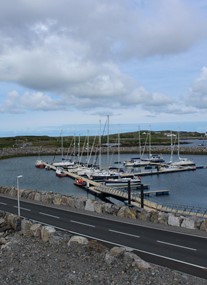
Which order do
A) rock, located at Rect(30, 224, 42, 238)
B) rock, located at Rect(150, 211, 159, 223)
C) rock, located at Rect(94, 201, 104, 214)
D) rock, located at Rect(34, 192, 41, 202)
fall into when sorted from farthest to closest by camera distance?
rock, located at Rect(34, 192, 41, 202) → rock, located at Rect(94, 201, 104, 214) → rock, located at Rect(150, 211, 159, 223) → rock, located at Rect(30, 224, 42, 238)

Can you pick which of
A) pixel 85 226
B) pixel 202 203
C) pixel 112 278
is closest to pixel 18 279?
pixel 112 278

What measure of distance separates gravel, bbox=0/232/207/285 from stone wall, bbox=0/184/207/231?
7.23 metres

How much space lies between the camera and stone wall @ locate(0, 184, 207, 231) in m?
23.7

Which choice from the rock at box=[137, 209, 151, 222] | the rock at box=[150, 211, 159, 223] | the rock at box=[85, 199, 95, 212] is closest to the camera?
the rock at box=[150, 211, 159, 223]

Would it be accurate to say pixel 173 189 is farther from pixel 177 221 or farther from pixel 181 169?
pixel 177 221

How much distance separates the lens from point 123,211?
2753 centimetres

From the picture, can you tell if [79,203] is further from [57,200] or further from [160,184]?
[160,184]

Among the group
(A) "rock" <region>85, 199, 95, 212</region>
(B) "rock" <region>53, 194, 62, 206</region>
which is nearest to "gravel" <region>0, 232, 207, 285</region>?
(A) "rock" <region>85, 199, 95, 212</region>

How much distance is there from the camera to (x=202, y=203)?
51500mm

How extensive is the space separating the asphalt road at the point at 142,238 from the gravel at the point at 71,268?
72.0 inches

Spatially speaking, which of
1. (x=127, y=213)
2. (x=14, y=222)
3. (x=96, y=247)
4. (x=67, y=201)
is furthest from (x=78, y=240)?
(x=67, y=201)

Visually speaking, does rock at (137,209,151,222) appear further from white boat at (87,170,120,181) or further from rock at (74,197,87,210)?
white boat at (87,170,120,181)

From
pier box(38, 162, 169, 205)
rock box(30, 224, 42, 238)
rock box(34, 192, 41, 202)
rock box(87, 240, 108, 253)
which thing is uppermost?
rock box(87, 240, 108, 253)

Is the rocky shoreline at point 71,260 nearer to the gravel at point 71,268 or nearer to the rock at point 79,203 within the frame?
the gravel at point 71,268
